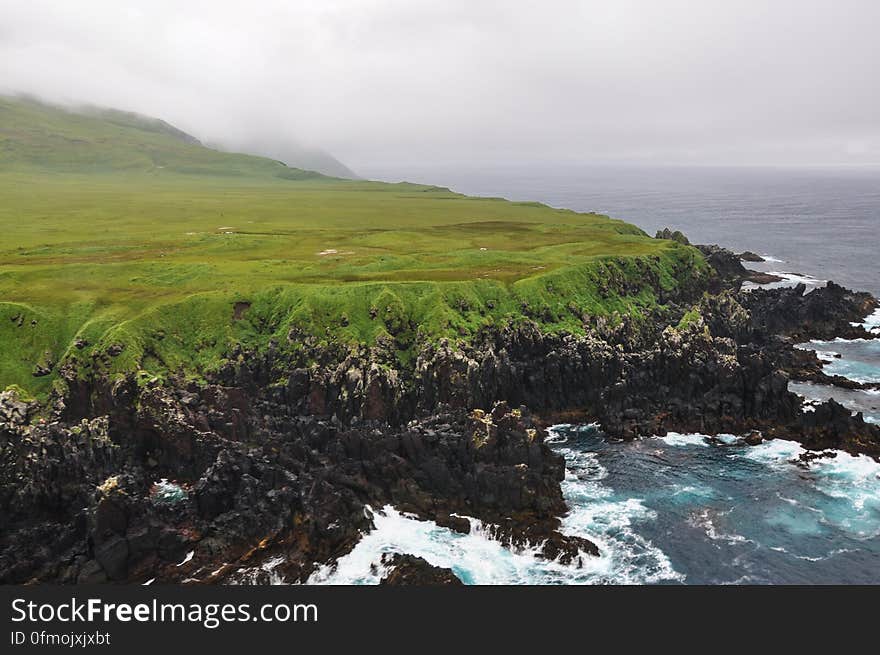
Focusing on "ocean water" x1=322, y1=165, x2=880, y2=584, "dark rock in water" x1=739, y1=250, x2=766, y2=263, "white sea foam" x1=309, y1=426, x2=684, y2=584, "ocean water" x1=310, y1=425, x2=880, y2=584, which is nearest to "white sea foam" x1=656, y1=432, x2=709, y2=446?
"ocean water" x1=322, y1=165, x2=880, y2=584

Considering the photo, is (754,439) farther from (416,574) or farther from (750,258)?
(750,258)

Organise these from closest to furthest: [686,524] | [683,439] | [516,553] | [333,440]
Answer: [516,553], [686,524], [333,440], [683,439]

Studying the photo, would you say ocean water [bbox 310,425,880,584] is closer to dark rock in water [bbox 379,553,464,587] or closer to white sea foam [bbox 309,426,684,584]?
white sea foam [bbox 309,426,684,584]

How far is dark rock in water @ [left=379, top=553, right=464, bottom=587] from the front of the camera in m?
52.5

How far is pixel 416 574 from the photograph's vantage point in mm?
53344

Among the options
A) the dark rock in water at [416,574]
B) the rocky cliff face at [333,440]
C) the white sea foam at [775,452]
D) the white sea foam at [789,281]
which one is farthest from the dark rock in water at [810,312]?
the dark rock in water at [416,574]

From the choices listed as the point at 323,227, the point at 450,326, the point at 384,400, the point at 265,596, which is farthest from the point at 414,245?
the point at 265,596

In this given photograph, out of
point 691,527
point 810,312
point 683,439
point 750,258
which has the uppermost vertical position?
point 750,258

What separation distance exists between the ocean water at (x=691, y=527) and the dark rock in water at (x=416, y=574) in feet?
5.89

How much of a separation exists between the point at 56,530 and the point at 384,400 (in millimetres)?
37283

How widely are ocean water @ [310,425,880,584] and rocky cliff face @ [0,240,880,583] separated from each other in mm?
2429

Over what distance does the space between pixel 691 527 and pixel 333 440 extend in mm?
40559

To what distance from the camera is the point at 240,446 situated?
229ft

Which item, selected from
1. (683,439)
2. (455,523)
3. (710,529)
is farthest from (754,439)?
(455,523)
